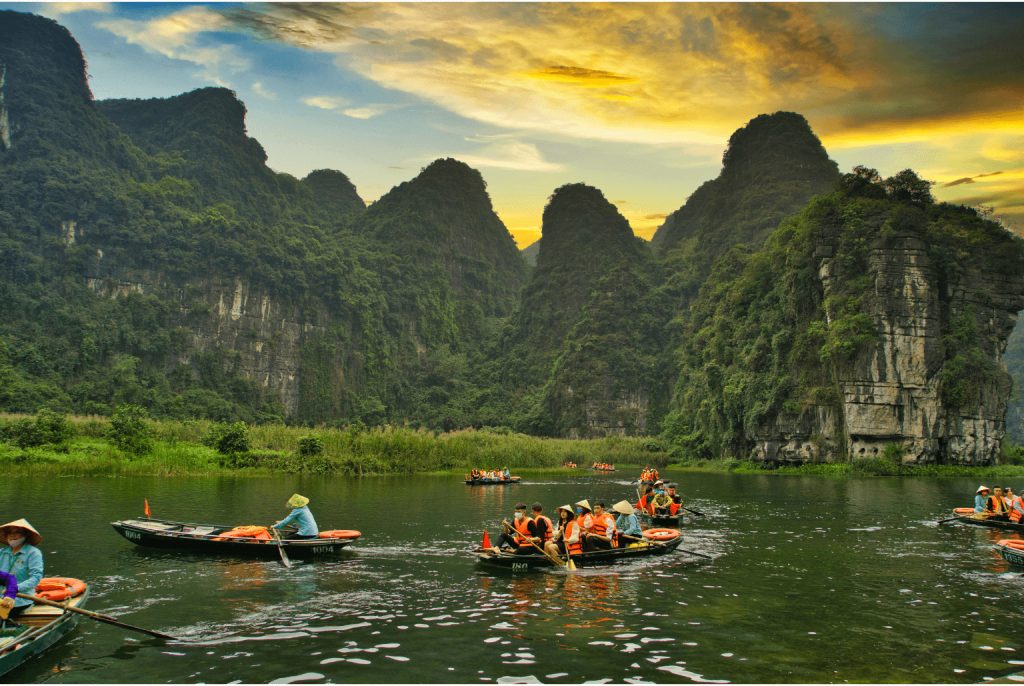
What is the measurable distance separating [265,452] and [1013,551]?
34.1m

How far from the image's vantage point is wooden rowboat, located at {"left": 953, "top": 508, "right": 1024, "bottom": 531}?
1936 cm

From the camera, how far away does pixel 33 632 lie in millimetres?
8203

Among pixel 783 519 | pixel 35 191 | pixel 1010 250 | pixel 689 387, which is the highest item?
pixel 35 191

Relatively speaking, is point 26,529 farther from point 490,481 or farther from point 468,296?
point 468,296

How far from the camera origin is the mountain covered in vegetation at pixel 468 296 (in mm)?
53531

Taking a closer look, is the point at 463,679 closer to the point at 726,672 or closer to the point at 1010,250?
the point at 726,672

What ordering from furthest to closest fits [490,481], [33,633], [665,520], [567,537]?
[490,481], [665,520], [567,537], [33,633]

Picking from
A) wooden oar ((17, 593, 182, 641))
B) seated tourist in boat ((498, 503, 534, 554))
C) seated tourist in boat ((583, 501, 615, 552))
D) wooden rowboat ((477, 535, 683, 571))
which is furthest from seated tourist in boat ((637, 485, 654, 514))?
wooden oar ((17, 593, 182, 641))

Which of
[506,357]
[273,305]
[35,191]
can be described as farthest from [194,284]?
[506,357]

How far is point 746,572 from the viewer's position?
1438 centimetres

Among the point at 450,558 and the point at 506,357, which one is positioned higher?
the point at 506,357

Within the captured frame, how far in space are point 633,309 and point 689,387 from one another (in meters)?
31.7

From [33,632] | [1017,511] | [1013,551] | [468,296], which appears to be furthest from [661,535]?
[468,296]

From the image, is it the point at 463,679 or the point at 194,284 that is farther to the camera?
the point at 194,284
